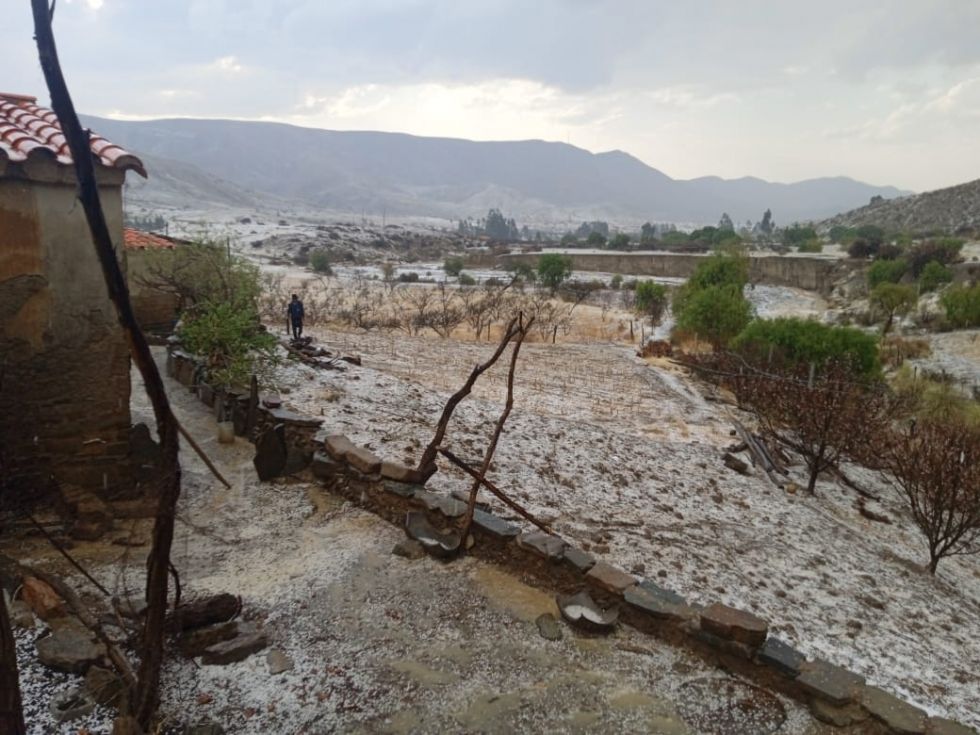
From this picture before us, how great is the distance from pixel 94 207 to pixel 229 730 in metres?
2.93

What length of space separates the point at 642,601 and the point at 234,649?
9.33ft

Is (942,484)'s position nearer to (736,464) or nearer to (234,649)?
(736,464)

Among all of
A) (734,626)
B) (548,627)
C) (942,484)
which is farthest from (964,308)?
(548,627)

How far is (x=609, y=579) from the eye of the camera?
5125 mm

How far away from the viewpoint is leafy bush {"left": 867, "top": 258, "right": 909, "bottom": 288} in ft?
112

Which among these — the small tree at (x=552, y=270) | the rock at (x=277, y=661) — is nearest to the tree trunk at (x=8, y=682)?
the rock at (x=277, y=661)

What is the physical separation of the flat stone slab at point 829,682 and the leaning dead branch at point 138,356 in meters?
3.78

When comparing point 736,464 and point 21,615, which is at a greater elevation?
point 21,615

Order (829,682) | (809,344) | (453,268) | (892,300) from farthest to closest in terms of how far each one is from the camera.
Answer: (453,268) → (892,300) → (809,344) → (829,682)

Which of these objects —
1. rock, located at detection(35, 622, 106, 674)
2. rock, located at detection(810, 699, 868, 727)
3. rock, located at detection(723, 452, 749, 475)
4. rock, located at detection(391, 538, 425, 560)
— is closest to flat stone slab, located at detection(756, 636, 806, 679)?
rock, located at detection(810, 699, 868, 727)

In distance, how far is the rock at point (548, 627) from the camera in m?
4.78

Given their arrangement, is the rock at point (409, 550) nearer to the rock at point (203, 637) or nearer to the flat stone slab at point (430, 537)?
the flat stone slab at point (430, 537)

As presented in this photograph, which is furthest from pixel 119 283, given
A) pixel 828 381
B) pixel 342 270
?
pixel 342 270

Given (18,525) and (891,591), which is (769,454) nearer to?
(891,591)
